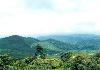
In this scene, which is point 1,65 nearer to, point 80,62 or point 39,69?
point 39,69

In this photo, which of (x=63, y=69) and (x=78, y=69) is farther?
(x=63, y=69)

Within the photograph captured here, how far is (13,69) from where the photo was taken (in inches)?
7731

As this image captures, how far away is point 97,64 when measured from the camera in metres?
199

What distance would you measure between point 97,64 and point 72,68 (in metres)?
18.8

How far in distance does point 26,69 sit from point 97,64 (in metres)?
43.6

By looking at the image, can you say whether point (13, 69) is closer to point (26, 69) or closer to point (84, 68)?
point (26, 69)

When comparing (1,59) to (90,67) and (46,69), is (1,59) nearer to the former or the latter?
(46,69)

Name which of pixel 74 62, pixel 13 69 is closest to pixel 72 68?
pixel 74 62

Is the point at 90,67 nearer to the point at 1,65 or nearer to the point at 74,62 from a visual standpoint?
the point at 74,62

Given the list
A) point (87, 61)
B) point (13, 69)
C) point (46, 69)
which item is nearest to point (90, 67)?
point (87, 61)

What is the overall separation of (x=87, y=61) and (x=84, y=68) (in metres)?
9.23

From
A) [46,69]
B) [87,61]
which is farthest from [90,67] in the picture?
[46,69]

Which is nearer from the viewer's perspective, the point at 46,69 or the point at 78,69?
the point at 78,69

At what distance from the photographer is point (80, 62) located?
191500 millimetres
